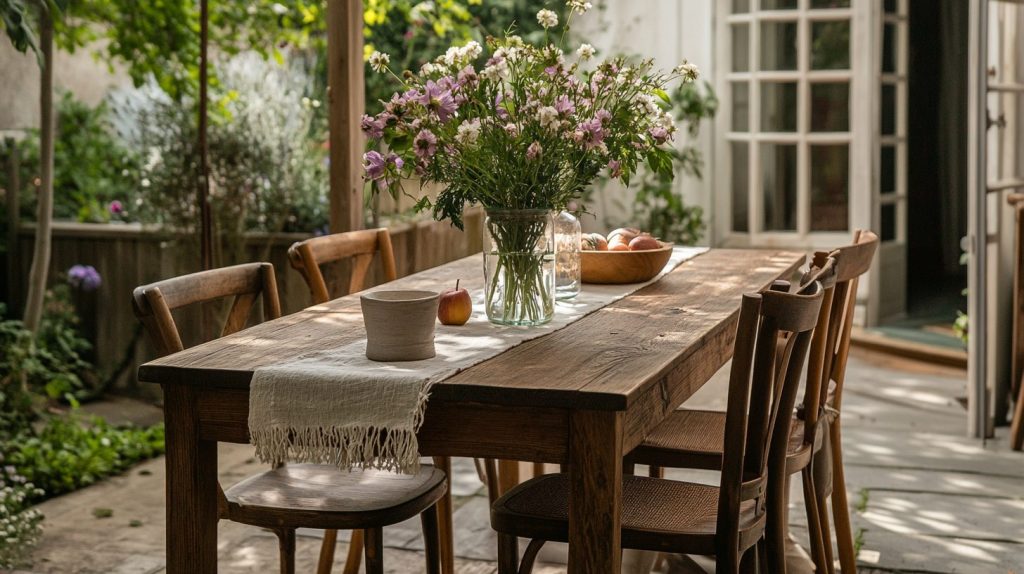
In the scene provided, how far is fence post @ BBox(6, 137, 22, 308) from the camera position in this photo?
17.6 feet

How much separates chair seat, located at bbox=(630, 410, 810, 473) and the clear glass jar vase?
46 cm

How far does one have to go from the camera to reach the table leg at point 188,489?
79.6 inches

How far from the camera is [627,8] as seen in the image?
6.83 m

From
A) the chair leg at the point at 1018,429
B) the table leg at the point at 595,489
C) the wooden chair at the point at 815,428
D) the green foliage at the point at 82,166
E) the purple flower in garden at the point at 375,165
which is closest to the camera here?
the table leg at the point at 595,489

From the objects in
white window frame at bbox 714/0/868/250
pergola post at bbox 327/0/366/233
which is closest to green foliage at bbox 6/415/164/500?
pergola post at bbox 327/0/366/233

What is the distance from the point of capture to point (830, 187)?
6.54m

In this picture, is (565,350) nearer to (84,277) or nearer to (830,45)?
(84,277)

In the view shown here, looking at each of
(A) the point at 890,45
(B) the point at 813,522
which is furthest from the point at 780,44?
(B) the point at 813,522

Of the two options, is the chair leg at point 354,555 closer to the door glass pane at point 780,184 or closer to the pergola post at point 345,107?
the pergola post at point 345,107

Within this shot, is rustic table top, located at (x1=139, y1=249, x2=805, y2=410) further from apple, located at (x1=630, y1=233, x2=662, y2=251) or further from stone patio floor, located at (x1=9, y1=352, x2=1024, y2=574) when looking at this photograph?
stone patio floor, located at (x1=9, y1=352, x2=1024, y2=574)

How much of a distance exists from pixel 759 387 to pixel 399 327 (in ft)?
2.01

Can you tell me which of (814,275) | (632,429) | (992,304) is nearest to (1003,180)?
(992,304)

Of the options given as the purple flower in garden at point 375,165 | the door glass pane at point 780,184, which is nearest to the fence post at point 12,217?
the purple flower in garden at point 375,165

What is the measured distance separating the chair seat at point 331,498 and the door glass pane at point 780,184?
4.49 meters
